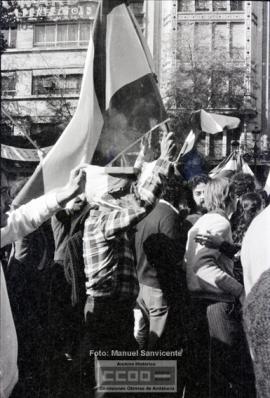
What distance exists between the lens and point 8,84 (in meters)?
3.36

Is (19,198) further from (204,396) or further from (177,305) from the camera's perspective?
(204,396)

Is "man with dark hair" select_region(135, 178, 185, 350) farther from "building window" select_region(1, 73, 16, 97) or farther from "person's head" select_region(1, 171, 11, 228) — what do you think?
"building window" select_region(1, 73, 16, 97)

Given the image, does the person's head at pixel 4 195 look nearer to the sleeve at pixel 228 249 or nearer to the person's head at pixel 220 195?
the person's head at pixel 220 195

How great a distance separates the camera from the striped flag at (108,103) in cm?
321

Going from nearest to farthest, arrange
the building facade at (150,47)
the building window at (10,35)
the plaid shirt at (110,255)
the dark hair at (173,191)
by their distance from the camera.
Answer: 1. the plaid shirt at (110,255)
2. the dark hair at (173,191)
3. the building facade at (150,47)
4. the building window at (10,35)

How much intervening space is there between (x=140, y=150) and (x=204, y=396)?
4.70 ft

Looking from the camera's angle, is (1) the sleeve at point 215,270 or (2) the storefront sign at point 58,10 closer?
(1) the sleeve at point 215,270

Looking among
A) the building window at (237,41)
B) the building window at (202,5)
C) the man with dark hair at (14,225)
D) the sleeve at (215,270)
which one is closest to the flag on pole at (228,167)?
the sleeve at (215,270)

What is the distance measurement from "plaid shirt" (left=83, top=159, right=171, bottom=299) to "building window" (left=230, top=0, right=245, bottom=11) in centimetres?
109

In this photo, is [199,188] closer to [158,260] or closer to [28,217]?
[158,260]

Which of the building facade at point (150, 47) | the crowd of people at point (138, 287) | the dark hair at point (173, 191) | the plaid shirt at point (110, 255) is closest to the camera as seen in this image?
the plaid shirt at point (110, 255)

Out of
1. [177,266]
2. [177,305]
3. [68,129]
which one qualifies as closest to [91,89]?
[68,129]

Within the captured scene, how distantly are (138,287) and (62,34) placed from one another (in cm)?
156

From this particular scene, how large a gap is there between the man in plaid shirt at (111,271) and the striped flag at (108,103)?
10.9 inches
